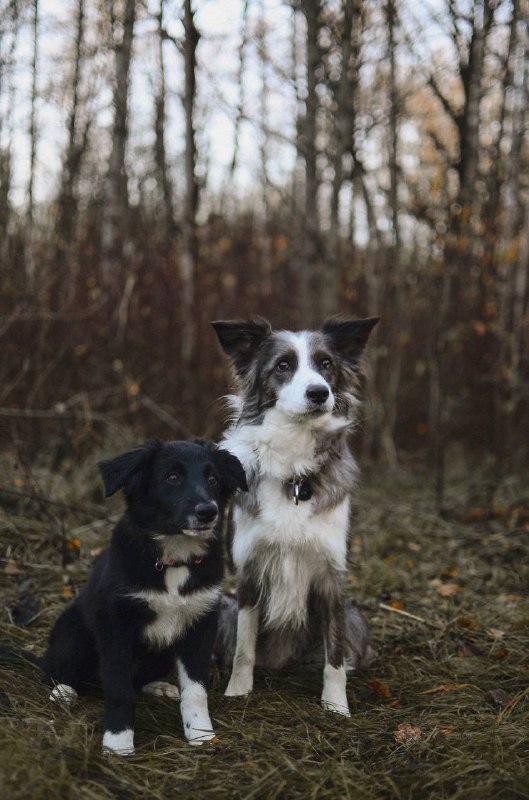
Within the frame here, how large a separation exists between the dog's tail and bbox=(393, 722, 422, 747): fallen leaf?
169 cm

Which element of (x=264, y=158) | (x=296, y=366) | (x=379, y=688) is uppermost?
(x=264, y=158)

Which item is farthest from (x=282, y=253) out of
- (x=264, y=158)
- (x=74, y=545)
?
(x=74, y=545)

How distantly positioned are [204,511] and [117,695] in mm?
821

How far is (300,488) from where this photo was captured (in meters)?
3.72

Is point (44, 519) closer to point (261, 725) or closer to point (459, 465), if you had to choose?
point (261, 725)

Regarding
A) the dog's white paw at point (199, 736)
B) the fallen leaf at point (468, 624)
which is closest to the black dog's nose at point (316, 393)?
the dog's white paw at point (199, 736)

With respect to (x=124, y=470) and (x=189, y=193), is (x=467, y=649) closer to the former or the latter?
(x=124, y=470)

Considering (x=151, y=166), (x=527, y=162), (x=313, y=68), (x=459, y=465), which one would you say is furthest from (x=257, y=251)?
(x=313, y=68)

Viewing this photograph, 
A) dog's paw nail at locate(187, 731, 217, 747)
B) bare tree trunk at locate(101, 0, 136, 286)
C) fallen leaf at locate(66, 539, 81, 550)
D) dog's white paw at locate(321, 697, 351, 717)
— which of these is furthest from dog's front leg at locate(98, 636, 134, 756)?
bare tree trunk at locate(101, 0, 136, 286)

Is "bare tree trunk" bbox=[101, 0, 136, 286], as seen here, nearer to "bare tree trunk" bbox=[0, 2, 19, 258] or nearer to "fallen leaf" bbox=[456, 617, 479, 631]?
"bare tree trunk" bbox=[0, 2, 19, 258]

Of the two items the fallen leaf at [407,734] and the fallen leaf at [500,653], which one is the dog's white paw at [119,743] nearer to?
the fallen leaf at [407,734]

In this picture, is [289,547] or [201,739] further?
[289,547]

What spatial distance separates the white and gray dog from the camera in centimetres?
366

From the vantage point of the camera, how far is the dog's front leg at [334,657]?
11.7 feet
